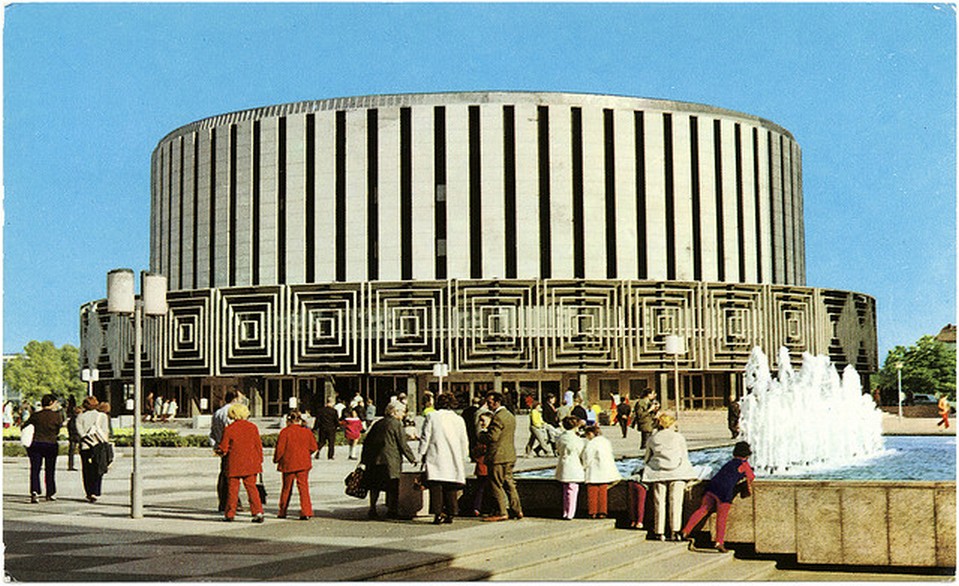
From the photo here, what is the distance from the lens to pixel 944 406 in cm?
4091

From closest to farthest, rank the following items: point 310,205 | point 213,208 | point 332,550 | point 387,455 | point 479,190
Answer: point 332,550, point 387,455, point 479,190, point 310,205, point 213,208

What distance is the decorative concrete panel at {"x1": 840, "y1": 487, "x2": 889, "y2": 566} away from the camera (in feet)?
46.8

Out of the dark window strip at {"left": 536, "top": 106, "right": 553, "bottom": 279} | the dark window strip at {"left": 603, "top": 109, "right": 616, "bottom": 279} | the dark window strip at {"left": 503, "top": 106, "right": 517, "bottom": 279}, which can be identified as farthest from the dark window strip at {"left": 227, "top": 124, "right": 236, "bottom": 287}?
the dark window strip at {"left": 603, "top": 109, "right": 616, "bottom": 279}

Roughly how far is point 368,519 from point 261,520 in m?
1.43

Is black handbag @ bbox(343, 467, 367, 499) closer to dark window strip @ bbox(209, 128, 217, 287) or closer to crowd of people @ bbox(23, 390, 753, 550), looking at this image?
crowd of people @ bbox(23, 390, 753, 550)

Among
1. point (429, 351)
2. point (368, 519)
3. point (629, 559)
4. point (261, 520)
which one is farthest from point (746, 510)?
point (429, 351)

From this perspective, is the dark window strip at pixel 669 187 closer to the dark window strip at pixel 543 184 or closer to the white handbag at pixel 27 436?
the dark window strip at pixel 543 184

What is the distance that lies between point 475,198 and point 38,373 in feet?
277

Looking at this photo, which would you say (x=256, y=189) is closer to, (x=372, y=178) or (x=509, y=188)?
(x=372, y=178)

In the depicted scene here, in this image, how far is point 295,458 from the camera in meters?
16.0

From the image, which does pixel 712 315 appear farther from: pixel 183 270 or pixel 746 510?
pixel 746 510

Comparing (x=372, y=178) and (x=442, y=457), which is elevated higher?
(x=372, y=178)

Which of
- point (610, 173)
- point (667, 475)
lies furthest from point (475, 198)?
point (667, 475)

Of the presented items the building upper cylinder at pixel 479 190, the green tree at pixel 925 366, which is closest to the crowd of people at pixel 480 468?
the building upper cylinder at pixel 479 190
